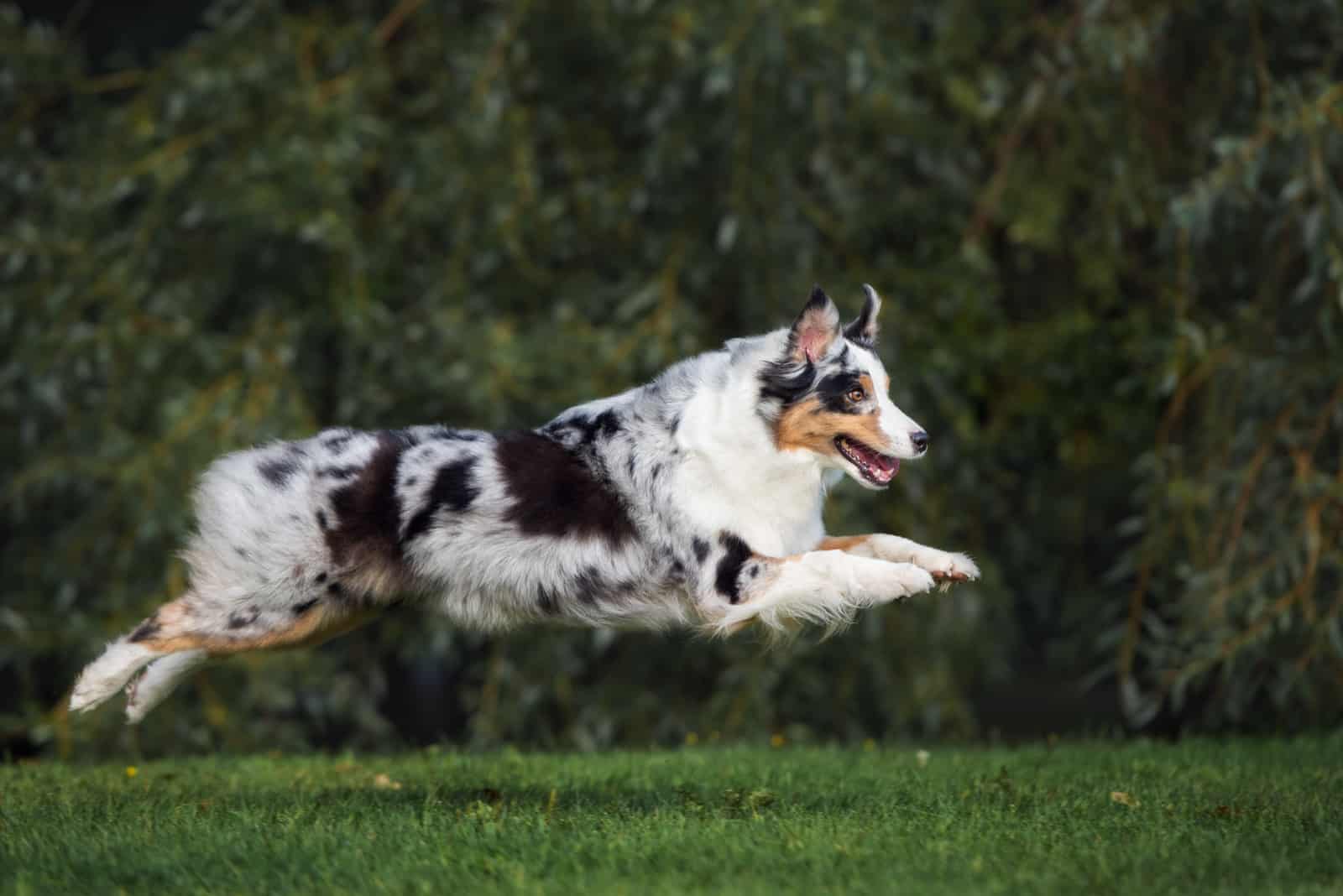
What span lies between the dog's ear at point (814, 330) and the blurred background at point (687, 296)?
316 centimetres

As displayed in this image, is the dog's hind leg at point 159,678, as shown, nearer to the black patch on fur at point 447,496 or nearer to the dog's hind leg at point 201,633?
the dog's hind leg at point 201,633

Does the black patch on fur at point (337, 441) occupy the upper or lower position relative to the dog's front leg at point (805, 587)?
upper

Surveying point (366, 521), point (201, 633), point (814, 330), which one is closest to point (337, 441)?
point (366, 521)

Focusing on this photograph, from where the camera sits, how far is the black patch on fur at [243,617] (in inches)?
227

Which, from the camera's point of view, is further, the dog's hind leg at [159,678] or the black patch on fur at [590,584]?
the dog's hind leg at [159,678]

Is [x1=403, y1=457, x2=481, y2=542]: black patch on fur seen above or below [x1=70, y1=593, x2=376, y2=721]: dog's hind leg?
above

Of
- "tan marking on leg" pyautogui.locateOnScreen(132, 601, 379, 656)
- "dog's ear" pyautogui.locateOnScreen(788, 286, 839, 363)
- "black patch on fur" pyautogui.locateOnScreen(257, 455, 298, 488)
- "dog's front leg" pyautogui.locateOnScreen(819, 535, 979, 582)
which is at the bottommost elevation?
"tan marking on leg" pyautogui.locateOnScreen(132, 601, 379, 656)

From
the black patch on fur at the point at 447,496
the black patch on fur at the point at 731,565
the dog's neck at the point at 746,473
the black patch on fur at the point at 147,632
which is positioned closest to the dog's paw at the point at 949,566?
the dog's neck at the point at 746,473

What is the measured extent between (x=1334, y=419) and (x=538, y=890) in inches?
216

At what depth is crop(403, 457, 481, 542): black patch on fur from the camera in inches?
224

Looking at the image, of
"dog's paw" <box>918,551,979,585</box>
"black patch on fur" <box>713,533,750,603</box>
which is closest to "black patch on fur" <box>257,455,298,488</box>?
"black patch on fur" <box>713,533,750,603</box>

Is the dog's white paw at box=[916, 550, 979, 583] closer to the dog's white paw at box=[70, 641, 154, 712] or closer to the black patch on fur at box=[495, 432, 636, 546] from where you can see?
the black patch on fur at box=[495, 432, 636, 546]

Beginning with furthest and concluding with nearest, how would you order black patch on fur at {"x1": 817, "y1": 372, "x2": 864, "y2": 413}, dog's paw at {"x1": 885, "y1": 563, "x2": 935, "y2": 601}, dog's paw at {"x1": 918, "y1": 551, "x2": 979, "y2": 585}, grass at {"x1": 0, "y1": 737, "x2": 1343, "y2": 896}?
black patch on fur at {"x1": 817, "y1": 372, "x2": 864, "y2": 413}, dog's paw at {"x1": 918, "y1": 551, "x2": 979, "y2": 585}, dog's paw at {"x1": 885, "y1": 563, "x2": 935, "y2": 601}, grass at {"x1": 0, "y1": 737, "x2": 1343, "y2": 896}

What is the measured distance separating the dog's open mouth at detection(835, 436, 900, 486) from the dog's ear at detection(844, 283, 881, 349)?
1.31ft
